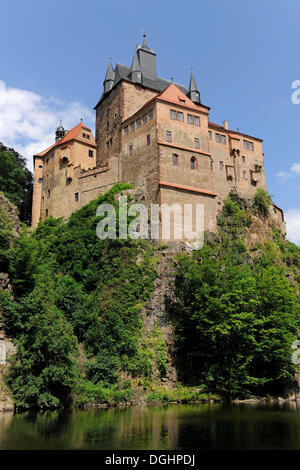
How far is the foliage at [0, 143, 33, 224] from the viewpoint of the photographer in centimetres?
5244

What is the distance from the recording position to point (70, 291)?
119 feet

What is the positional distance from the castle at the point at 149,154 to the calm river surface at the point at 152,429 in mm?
23370

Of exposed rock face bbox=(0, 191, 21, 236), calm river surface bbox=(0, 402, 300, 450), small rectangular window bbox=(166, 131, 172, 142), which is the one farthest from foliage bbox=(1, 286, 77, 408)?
small rectangular window bbox=(166, 131, 172, 142)

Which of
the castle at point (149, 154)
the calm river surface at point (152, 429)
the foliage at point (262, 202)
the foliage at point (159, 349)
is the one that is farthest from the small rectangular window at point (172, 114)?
the calm river surface at point (152, 429)

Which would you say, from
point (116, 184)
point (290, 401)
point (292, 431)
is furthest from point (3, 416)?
point (116, 184)

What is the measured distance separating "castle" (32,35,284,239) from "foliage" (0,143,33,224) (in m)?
2.21

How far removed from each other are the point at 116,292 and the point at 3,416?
48.4 ft

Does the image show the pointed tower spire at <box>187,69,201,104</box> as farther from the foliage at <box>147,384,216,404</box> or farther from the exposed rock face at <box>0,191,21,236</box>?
the foliage at <box>147,384,216,404</box>

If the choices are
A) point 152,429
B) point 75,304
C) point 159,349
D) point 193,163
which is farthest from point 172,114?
point 152,429

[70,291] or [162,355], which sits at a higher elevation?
[70,291]

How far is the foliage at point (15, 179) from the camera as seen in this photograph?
52.4 meters

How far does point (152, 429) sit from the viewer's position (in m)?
19.5

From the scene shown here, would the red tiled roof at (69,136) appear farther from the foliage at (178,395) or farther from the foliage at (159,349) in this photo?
the foliage at (178,395)
